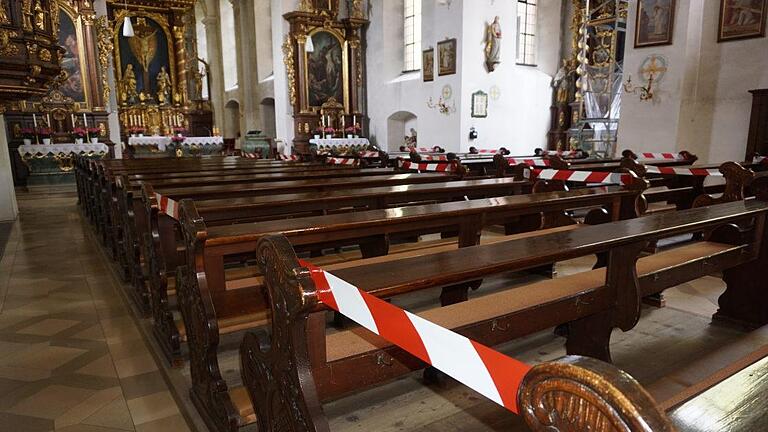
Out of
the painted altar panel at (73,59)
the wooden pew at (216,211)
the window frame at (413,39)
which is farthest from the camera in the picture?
the window frame at (413,39)

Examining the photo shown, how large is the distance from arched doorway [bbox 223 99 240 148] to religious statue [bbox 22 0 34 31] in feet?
52.8

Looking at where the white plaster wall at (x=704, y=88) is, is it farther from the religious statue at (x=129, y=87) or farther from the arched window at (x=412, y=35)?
the religious statue at (x=129, y=87)

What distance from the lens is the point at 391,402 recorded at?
2262 millimetres

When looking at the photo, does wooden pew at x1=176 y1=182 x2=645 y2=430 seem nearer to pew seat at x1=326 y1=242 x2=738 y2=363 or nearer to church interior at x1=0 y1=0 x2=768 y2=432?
church interior at x1=0 y1=0 x2=768 y2=432

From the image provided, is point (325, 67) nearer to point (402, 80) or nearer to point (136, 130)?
point (402, 80)

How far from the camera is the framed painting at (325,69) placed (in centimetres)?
1494

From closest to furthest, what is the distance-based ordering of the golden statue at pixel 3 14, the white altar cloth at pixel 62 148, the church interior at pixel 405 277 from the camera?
the church interior at pixel 405 277, the golden statue at pixel 3 14, the white altar cloth at pixel 62 148

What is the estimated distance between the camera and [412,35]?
15.0 metres

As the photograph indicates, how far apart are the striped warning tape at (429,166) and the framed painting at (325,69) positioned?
8.92 m

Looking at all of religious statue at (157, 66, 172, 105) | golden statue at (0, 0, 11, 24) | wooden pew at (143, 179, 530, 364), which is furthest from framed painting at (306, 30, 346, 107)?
wooden pew at (143, 179, 530, 364)

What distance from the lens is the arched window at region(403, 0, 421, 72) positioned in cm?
1476

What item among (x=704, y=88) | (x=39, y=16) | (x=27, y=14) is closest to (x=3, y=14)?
(x=27, y=14)

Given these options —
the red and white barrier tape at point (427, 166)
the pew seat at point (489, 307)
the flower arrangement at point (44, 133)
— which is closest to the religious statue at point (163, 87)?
the flower arrangement at point (44, 133)

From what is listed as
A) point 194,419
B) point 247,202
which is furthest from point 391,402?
point 247,202
